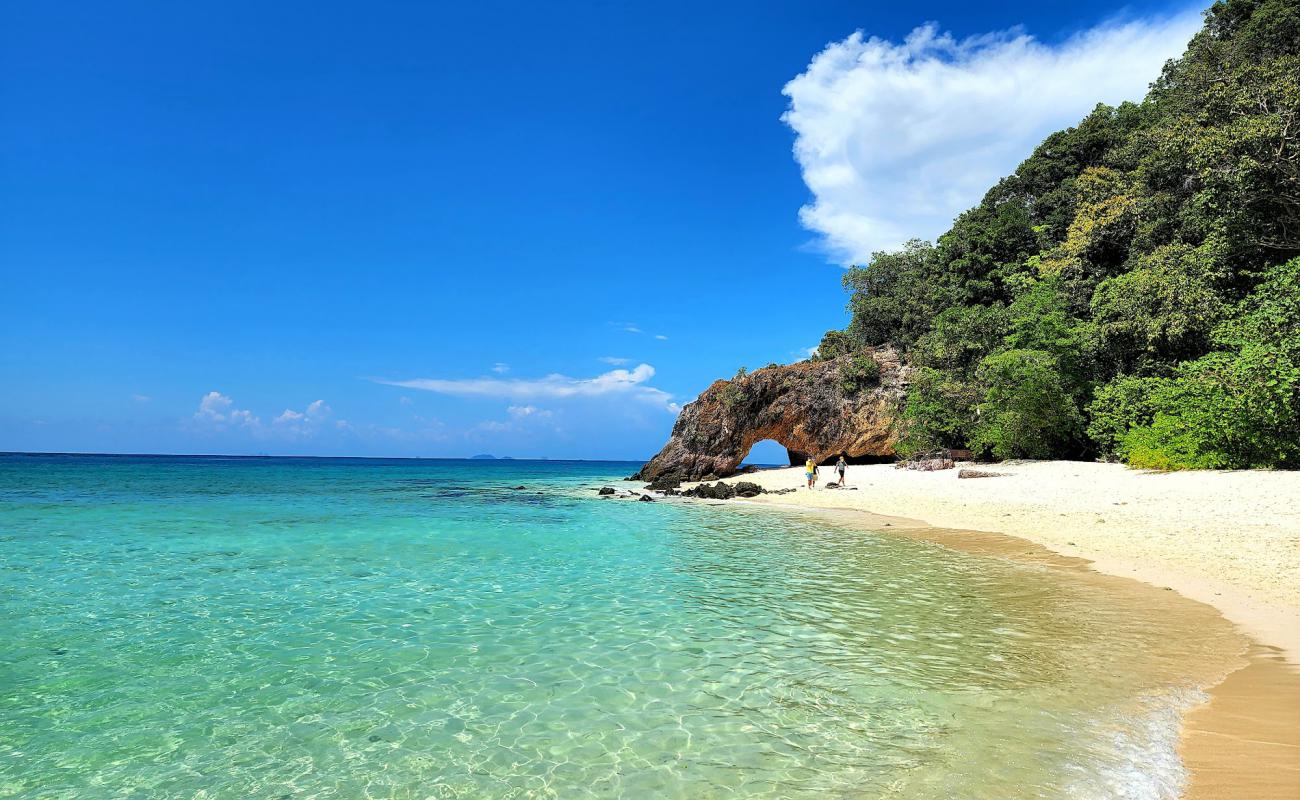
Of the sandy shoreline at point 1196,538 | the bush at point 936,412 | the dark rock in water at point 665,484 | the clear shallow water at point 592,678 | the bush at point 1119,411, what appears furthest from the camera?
the dark rock in water at point 665,484

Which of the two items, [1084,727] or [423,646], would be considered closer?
[1084,727]

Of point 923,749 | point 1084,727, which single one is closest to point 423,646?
point 923,749

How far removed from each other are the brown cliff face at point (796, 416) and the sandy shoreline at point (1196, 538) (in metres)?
9.80

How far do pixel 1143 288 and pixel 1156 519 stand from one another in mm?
13896

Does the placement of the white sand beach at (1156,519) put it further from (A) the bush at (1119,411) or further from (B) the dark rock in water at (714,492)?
(B) the dark rock in water at (714,492)

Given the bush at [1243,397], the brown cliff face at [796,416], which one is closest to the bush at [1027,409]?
the bush at [1243,397]

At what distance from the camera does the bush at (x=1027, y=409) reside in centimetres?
2739

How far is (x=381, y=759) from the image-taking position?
4840mm

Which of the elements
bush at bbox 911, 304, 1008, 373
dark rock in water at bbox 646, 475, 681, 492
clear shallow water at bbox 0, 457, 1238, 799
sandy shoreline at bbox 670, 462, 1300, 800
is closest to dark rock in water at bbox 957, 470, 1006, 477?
sandy shoreline at bbox 670, 462, 1300, 800

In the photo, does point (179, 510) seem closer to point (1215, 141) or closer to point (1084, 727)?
point (1084, 727)

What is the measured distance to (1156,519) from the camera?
14727 millimetres

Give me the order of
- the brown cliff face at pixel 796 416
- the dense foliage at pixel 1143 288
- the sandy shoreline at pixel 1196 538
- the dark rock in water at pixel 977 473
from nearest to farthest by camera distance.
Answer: the sandy shoreline at pixel 1196 538
the dense foliage at pixel 1143 288
the dark rock in water at pixel 977 473
the brown cliff face at pixel 796 416

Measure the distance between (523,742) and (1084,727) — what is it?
4.89 meters

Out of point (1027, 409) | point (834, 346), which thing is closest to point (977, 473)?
point (1027, 409)
